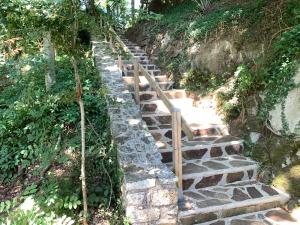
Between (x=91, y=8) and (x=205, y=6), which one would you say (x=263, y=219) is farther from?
(x=205, y=6)

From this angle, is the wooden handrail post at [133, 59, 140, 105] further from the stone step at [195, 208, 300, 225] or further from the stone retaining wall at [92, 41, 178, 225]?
the stone step at [195, 208, 300, 225]

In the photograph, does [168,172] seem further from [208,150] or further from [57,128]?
[57,128]

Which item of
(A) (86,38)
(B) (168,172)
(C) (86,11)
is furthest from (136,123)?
(A) (86,38)

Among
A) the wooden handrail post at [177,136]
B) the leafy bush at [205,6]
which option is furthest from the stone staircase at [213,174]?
the leafy bush at [205,6]

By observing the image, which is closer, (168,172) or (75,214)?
(168,172)

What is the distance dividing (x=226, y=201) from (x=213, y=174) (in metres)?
0.45

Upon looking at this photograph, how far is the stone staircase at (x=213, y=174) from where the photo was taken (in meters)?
3.87

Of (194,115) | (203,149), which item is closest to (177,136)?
(203,149)

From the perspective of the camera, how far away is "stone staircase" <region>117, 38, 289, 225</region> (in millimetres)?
3873

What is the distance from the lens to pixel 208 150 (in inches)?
192

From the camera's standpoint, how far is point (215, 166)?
180 inches

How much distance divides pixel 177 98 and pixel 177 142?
2.86 metres

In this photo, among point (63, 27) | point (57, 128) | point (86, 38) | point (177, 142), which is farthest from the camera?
point (86, 38)

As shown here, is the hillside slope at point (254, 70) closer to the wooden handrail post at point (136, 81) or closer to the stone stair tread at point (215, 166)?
the stone stair tread at point (215, 166)
